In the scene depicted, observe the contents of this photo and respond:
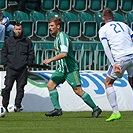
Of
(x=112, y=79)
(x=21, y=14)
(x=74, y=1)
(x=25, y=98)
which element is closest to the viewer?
(x=112, y=79)

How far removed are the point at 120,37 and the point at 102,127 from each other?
2.21 m

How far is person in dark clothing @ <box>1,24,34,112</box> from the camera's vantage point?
16.1 m

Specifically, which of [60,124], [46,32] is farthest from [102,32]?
[46,32]

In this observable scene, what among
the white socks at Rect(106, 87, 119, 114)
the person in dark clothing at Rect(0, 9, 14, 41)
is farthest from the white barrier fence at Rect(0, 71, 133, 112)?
the white socks at Rect(106, 87, 119, 114)

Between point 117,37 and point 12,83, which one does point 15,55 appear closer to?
point 12,83

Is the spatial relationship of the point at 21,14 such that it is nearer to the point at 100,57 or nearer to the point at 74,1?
the point at 74,1

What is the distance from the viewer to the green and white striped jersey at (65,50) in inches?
533

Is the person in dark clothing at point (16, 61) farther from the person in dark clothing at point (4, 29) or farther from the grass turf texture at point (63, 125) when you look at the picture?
the grass turf texture at point (63, 125)

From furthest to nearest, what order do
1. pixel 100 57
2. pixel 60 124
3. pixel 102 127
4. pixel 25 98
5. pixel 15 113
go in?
pixel 100 57 → pixel 25 98 → pixel 15 113 → pixel 60 124 → pixel 102 127

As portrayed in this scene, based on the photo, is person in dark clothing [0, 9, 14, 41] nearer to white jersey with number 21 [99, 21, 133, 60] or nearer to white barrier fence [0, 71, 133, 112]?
white barrier fence [0, 71, 133, 112]

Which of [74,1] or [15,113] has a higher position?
[74,1]

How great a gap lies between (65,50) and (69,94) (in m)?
3.67

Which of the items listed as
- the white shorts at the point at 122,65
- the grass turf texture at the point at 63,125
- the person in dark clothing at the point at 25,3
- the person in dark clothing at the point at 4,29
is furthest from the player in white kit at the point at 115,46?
the person in dark clothing at the point at 25,3

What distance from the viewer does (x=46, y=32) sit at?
21.5m
